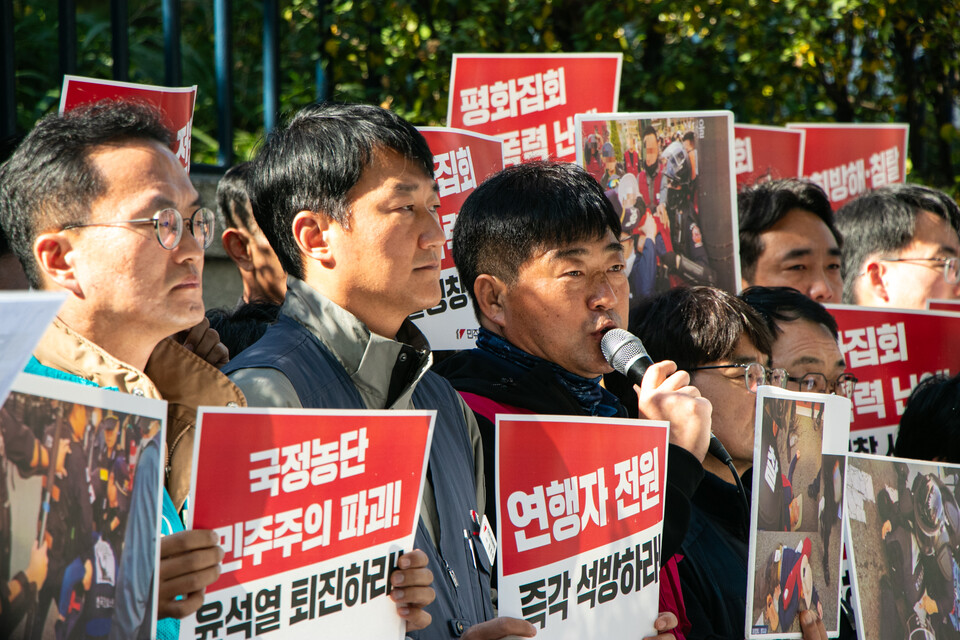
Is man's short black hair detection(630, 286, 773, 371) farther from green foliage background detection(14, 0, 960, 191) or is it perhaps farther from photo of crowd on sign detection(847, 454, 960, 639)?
green foliage background detection(14, 0, 960, 191)

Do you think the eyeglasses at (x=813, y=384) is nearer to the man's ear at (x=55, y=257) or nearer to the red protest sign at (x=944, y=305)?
the red protest sign at (x=944, y=305)

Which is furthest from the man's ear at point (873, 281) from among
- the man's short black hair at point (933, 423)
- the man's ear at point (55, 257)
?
the man's ear at point (55, 257)

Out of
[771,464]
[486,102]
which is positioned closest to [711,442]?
[771,464]

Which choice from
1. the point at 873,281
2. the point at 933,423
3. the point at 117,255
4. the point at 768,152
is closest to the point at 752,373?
the point at 933,423

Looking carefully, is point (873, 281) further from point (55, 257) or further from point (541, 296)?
point (55, 257)

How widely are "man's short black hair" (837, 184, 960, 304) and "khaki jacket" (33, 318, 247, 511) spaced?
12.6 feet

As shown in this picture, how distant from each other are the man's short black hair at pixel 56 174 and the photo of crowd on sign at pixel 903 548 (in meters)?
1.92

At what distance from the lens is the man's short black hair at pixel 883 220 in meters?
5.29

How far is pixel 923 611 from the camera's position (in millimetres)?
3023

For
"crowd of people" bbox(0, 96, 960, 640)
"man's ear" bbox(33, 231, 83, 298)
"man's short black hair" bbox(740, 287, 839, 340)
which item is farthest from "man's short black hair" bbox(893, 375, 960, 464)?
"man's ear" bbox(33, 231, 83, 298)

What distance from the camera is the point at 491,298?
9.79 ft

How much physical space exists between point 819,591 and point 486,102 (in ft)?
7.21

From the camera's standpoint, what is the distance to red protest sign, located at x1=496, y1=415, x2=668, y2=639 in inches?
88.1

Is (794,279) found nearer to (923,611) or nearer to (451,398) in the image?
(923,611)
